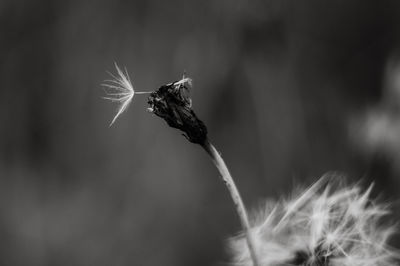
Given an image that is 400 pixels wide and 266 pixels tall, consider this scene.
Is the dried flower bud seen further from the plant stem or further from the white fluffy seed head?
the white fluffy seed head

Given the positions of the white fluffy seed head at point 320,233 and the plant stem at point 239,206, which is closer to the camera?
the plant stem at point 239,206

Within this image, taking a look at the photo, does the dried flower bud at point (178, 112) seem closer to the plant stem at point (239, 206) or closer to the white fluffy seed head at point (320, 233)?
the plant stem at point (239, 206)

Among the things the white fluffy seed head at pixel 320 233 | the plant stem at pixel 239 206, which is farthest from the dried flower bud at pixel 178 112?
the white fluffy seed head at pixel 320 233

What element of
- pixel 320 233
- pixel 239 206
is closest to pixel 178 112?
pixel 239 206

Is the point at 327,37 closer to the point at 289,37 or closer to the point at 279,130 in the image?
the point at 289,37

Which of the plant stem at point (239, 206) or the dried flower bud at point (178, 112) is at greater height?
the dried flower bud at point (178, 112)
